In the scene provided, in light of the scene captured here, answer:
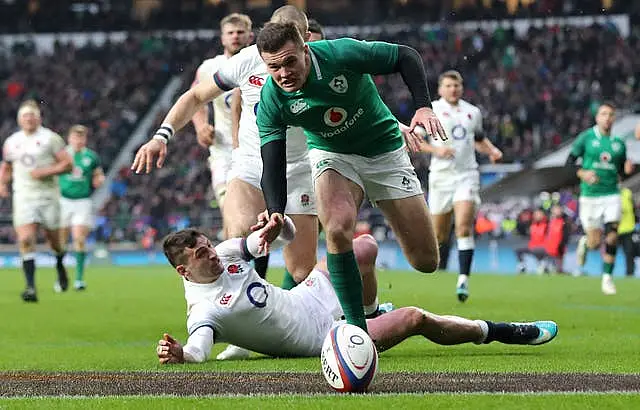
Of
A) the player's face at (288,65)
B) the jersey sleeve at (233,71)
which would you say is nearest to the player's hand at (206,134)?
the jersey sleeve at (233,71)

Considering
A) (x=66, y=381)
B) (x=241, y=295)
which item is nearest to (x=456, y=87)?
(x=241, y=295)

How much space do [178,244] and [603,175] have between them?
11.3 m

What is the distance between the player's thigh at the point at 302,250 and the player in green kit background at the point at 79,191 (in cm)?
1108

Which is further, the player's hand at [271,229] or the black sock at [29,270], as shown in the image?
the black sock at [29,270]

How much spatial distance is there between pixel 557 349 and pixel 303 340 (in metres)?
1.92

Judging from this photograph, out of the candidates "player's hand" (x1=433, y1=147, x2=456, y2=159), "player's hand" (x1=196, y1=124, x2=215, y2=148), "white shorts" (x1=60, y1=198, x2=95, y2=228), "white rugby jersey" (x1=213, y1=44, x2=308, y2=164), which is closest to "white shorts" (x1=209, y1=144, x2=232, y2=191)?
"player's hand" (x1=196, y1=124, x2=215, y2=148)

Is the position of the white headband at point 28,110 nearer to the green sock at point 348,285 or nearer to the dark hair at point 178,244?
the dark hair at point 178,244

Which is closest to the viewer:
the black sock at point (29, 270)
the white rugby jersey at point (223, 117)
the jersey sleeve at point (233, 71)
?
the jersey sleeve at point (233, 71)

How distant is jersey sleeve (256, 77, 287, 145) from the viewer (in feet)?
22.2

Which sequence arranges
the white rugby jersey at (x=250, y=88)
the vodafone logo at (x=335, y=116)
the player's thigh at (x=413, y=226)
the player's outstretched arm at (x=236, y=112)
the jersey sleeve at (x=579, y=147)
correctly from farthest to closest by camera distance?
the jersey sleeve at (x=579, y=147)
the player's outstretched arm at (x=236, y=112)
the white rugby jersey at (x=250, y=88)
the player's thigh at (x=413, y=226)
the vodafone logo at (x=335, y=116)

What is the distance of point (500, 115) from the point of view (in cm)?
3653

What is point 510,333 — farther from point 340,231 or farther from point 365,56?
point 365,56

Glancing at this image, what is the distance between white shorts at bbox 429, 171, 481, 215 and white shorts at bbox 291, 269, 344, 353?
7.30 meters

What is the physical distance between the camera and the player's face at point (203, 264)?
7.31 metres
